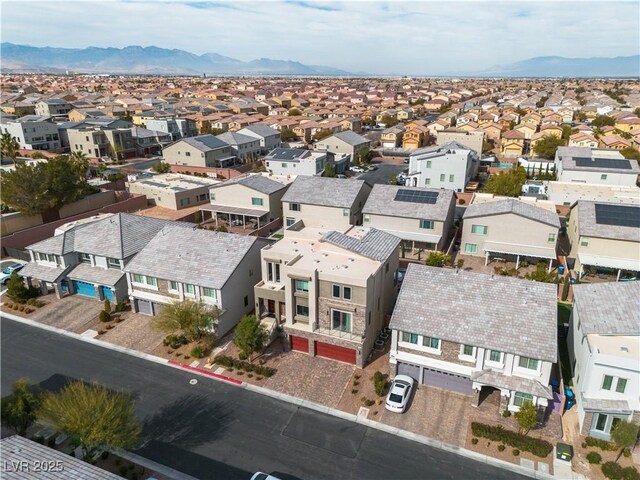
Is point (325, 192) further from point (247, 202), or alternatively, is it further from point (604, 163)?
point (604, 163)

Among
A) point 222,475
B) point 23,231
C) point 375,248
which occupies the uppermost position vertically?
point 375,248

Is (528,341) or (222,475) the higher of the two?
(528,341)

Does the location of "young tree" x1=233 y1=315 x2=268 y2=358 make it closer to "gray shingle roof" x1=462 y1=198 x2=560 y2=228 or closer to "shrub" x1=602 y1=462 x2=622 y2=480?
"shrub" x1=602 y1=462 x2=622 y2=480

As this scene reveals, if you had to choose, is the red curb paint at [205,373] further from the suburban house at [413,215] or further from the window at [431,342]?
the suburban house at [413,215]

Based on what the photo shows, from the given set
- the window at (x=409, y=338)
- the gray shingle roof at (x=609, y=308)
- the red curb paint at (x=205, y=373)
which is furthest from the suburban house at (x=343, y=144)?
the window at (x=409, y=338)

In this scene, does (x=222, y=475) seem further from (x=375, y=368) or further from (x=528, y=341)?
(x=528, y=341)

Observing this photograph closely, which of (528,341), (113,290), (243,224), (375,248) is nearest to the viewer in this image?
(528,341)

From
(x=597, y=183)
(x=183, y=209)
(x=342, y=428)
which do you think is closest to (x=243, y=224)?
(x=183, y=209)

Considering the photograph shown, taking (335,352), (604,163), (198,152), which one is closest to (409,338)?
(335,352)
